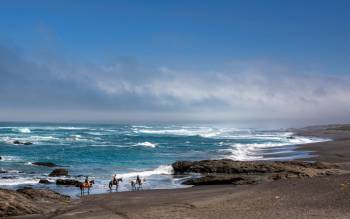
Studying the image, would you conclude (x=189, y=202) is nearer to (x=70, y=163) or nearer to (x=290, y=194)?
(x=290, y=194)

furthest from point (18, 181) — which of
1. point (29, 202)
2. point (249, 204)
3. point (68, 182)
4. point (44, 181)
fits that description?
point (249, 204)

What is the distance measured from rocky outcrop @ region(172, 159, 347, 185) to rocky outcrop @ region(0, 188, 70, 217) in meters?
10.2

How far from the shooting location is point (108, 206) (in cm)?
2136

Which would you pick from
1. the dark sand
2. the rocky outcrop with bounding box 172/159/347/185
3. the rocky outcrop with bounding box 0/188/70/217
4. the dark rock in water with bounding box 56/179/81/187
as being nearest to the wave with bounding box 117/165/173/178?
the rocky outcrop with bounding box 172/159/347/185

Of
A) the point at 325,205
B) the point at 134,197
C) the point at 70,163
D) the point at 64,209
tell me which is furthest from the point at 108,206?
the point at 70,163

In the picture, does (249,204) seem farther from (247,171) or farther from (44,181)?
(44,181)

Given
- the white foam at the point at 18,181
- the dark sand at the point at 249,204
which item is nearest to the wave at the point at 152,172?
the white foam at the point at 18,181

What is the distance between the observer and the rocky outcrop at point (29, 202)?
19.3m

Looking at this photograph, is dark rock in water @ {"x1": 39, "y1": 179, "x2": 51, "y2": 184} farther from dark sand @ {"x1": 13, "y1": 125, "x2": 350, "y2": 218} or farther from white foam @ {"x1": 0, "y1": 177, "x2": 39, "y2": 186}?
dark sand @ {"x1": 13, "y1": 125, "x2": 350, "y2": 218}

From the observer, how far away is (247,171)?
35094 millimetres

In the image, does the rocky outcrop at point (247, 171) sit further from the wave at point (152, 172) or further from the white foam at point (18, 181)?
the white foam at point (18, 181)

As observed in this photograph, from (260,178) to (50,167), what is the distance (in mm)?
21667

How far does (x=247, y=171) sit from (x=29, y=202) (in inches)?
733

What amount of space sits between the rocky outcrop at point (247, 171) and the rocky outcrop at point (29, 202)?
10224 millimetres
